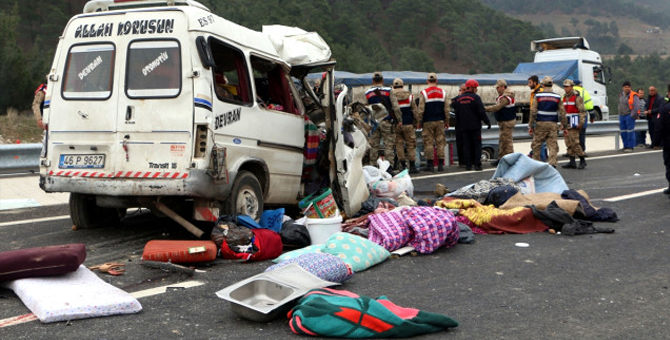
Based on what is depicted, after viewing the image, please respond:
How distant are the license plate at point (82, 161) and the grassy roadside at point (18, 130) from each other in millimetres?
15060

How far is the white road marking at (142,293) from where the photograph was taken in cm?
460

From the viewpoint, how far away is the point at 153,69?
7.09m

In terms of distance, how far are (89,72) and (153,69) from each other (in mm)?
726

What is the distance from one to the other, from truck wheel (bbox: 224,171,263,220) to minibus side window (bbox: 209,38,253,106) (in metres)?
0.78

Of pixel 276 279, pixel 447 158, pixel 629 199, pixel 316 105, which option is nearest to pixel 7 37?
pixel 447 158

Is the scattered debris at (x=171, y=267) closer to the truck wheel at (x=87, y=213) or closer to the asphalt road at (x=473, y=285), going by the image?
the asphalt road at (x=473, y=285)

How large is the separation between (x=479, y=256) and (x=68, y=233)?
14.3 feet

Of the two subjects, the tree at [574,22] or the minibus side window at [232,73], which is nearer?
the minibus side window at [232,73]

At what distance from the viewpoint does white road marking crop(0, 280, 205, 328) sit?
4.60 m

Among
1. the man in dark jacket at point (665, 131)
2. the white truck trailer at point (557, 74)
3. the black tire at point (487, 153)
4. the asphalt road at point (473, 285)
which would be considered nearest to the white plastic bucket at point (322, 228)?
the asphalt road at point (473, 285)

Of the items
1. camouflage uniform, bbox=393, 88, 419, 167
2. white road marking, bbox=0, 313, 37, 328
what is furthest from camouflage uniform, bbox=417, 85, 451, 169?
white road marking, bbox=0, 313, 37, 328

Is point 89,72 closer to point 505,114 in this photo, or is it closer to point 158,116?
point 158,116

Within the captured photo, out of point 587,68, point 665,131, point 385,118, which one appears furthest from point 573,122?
point 587,68

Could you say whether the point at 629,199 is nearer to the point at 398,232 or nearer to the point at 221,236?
the point at 398,232
